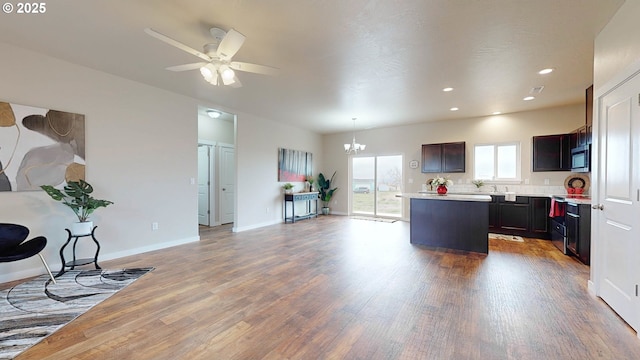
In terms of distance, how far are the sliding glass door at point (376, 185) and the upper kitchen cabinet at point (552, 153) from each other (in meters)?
3.09

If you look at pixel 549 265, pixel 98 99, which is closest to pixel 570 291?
pixel 549 265

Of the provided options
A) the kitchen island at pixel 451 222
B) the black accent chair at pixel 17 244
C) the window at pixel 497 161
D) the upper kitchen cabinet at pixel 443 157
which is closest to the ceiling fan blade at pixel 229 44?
the black accent chair at pixel 17 244

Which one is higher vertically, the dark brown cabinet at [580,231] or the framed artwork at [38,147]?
the framed artwork at [38,147]

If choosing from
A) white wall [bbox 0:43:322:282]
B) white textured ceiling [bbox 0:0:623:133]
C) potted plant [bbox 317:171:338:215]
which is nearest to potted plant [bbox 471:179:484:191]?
white textured ceiling [bbox 0:0:623:133]

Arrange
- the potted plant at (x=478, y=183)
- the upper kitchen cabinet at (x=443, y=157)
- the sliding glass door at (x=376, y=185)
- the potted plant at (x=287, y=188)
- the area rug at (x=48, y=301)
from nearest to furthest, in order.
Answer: the area rug at (x=48, y=301) → the potted plant at (x=478, y=183) → the upper kitchen cabinet at (x=443, y=157) → the potted plant at (x=287, y=188) → the sliding glass door at (x=376, y=185)

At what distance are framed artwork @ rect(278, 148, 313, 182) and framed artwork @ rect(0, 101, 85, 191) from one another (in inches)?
167

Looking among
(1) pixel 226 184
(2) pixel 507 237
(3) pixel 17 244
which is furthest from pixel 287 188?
(2) pixel 507 237

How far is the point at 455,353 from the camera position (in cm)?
179

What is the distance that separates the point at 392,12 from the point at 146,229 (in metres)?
4.68

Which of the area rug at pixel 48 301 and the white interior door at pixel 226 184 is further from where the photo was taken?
the white interior door at pixel 226 184

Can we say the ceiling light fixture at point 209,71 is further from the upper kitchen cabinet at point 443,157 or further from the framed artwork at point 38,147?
the upper kitchen cabinet at point 443,157

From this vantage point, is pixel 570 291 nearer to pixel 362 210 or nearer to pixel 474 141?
pixel 474 141

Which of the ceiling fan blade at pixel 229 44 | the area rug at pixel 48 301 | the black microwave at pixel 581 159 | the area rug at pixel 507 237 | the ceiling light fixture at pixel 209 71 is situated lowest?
the area rug at pixel 507 237

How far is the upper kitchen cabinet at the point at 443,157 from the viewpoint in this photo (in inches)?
256
